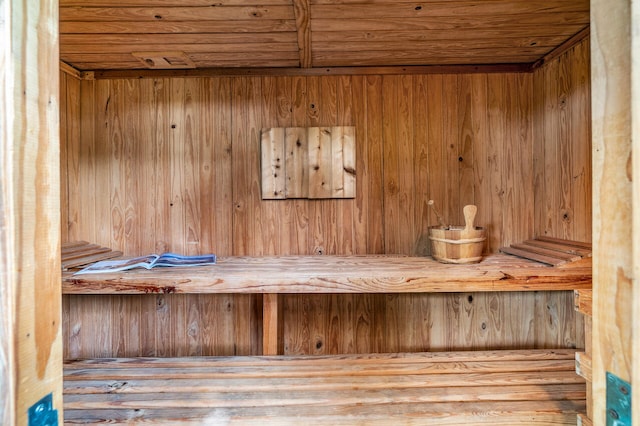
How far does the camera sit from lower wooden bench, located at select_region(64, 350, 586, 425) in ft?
3.60

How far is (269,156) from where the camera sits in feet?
6.03

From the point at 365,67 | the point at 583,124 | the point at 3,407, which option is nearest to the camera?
the point at 3,407

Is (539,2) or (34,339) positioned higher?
(539,2)

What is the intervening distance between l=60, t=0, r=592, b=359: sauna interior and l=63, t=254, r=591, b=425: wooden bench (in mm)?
357

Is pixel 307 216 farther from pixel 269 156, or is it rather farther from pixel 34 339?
pixel 34 339

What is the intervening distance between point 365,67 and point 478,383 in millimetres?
1612

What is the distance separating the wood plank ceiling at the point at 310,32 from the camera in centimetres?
133

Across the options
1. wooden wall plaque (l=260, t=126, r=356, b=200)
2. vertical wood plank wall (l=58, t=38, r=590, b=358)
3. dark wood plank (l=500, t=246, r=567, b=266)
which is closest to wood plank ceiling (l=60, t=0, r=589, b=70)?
vertical wood plank wall (l=58, t=38, r=590, b=358)

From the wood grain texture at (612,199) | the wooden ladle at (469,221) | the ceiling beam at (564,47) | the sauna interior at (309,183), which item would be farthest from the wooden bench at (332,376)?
the ceiling beam at (564,47)

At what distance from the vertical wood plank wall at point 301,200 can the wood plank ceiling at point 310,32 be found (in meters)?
0.13

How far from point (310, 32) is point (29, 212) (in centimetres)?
137

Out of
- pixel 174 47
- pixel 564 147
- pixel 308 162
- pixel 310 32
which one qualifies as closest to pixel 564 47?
pixel 564 147

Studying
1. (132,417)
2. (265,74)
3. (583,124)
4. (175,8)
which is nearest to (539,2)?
(583,124)

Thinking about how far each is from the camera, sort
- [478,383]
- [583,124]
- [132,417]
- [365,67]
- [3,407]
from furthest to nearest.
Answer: [365,67], [583,124], [478,383], [132,417], [3,407]
